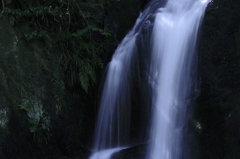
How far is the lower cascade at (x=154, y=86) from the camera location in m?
3.72

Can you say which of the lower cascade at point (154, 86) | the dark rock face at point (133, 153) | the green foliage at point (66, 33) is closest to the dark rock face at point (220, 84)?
the lower cascade at point (154, 86)

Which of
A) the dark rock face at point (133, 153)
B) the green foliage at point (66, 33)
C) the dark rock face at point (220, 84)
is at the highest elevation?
the green foliage at point (66, 33)

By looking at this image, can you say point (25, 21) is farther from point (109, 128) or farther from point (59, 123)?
point (109, 128)

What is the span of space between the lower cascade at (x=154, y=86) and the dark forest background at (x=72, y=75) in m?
0.20

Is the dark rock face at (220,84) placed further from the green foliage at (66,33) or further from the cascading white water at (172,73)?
the green foliage at (66,33)

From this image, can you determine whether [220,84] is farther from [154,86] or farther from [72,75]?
[72,75]

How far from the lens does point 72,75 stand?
4.48 meters

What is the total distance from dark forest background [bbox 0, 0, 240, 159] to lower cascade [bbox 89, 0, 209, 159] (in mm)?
204

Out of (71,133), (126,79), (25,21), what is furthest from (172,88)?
(25,21)

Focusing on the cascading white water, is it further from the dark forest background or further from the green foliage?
the green foliage

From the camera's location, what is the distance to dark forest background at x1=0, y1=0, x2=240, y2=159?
3.39 metres

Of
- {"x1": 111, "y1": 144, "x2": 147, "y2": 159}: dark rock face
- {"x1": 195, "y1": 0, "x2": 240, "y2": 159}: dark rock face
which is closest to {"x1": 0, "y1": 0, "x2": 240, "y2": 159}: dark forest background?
{"x1": 195, "y1": 0, "x2": 240, "y2": 159}: dark rock face

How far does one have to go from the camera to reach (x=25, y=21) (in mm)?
4379

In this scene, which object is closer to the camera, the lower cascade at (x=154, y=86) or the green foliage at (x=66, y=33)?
the lower cascade at (x=154, y=86)
